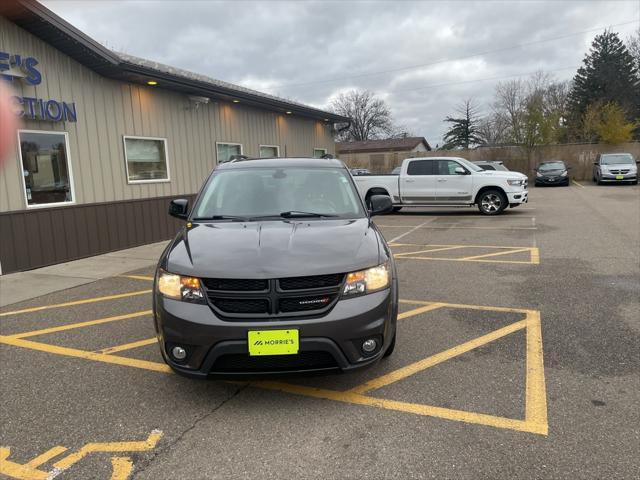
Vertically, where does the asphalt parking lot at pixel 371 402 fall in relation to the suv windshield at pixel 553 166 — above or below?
below

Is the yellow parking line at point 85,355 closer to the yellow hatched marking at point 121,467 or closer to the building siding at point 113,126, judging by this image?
the yellow hatched marking at point 121,467

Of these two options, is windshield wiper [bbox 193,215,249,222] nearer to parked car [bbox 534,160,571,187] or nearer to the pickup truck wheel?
the pickup truck wheel

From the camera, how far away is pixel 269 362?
2.94 metres

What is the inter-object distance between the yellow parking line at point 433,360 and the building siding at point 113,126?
23.8 ft

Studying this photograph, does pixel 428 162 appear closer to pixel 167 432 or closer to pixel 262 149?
pixel 262 149

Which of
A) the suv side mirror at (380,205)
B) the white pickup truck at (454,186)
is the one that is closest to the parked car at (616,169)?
the white pickup truck at (454,186)

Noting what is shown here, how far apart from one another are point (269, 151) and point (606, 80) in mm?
45829

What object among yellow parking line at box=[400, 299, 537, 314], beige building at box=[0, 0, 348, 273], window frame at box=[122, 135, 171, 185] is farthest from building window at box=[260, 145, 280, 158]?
yellow parking line at box=[400, 299, 537, 314]

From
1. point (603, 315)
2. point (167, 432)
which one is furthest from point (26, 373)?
point (603, 315)

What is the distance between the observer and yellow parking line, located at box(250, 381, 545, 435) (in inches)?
116

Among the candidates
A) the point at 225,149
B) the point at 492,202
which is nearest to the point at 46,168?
the point at 225,149

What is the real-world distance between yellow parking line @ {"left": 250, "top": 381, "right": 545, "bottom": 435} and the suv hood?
3.16 ft

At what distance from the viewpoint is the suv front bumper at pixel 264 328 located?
289cm

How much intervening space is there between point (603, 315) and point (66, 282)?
7324 millimetres
